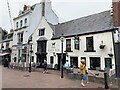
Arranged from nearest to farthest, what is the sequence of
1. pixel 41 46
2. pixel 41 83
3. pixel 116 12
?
pixel 41 83, pixel 116 12, pixel 41 46

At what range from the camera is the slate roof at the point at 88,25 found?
19.5 meters

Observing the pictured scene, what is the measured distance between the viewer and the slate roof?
1951 centimetres

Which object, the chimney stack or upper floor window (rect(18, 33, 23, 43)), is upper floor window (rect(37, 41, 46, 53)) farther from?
the chimney stack

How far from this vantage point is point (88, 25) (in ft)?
72.3

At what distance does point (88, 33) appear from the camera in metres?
20.4

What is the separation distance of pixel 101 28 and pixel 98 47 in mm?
2044

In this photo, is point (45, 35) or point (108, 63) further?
point (45, 35)

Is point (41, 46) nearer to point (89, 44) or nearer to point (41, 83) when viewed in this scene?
point (89, 44)

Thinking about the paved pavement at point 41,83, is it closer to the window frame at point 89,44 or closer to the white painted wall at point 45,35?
the window frame at point 89,44

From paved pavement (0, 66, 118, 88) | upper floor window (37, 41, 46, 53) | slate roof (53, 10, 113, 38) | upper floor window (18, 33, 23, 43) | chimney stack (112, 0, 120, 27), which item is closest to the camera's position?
paved pavement (0, 66, 118, 88)

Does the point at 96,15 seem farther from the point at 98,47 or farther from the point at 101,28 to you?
the point at 98,47

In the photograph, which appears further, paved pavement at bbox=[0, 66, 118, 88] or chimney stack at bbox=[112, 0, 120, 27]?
chimney stack at bbox=[112, 0, 120, 27]

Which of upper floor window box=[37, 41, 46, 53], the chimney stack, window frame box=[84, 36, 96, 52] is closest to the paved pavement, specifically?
window frame box=[84, 36, 96, 52]

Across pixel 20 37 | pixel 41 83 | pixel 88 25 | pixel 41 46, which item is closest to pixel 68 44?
pixel 88 25
